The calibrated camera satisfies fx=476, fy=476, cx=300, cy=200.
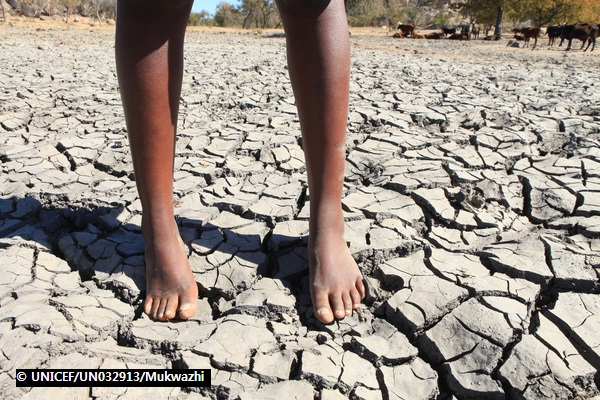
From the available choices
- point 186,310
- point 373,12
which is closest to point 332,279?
point 186,310

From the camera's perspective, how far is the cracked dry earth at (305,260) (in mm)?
1159

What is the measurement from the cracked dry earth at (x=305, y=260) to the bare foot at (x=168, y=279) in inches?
1.9

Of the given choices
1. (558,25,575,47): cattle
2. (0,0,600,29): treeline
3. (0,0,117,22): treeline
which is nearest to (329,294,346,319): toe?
(558,25,575,47): cattle

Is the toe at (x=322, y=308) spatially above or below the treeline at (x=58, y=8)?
below

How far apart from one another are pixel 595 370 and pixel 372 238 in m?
0.73

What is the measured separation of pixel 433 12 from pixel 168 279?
56495 mm

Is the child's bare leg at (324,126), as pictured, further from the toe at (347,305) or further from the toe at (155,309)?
the toe at (155,309)

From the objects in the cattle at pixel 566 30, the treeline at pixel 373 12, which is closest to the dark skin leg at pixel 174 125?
the cattle at pixel 566 30

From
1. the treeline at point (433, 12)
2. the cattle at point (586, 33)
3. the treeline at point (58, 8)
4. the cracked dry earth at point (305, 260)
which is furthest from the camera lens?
the treeline at point (58, 8)

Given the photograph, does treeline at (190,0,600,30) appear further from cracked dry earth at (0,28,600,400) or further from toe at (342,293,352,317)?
toe at (342,293,352,317)

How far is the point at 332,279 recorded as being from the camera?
4.36ft

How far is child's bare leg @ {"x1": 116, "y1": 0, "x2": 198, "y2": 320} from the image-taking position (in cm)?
117

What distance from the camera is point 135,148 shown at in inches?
49.9

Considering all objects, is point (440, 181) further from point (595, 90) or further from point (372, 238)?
point (595, 90)
